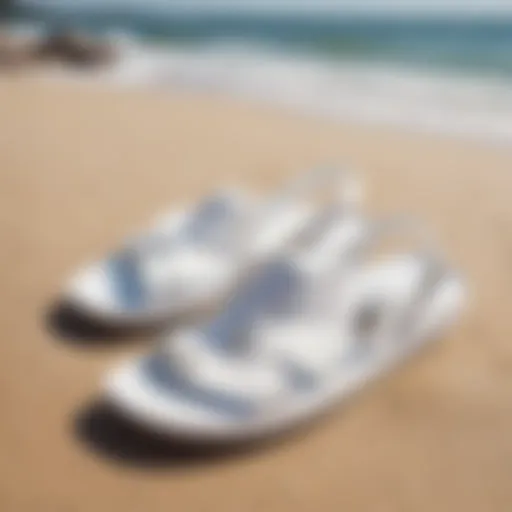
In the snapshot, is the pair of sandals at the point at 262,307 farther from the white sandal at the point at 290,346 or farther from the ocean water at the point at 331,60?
the ocean water at the point at 331,60

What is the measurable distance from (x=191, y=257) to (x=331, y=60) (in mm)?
3892

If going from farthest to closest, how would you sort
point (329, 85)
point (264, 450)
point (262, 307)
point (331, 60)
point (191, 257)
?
point (331, 60)
point (329, 85)
point (191, 257)
point (262, 307)
point (264, 450)

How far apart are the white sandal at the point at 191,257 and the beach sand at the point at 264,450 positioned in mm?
48

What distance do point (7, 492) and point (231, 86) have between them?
314cm

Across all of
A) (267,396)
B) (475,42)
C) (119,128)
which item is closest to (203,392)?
(267,396)

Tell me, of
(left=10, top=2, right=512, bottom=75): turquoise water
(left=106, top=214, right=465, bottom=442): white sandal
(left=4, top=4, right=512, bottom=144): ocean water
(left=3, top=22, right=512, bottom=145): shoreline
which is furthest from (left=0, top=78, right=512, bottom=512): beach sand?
(left=10, top=2, right=512, bottom=75): turquoise water

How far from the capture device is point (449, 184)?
1769mm

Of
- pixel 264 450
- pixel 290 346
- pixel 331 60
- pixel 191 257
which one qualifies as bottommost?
pixel 264 450

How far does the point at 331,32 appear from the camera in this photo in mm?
5727

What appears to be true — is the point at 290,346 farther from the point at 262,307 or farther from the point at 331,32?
the point at 331,32

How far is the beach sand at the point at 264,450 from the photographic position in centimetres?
86

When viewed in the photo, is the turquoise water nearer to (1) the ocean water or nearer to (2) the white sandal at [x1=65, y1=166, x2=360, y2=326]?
(1) the ocean water

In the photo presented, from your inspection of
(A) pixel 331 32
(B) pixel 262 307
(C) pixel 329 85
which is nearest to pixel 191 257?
(B) pixel 262 307

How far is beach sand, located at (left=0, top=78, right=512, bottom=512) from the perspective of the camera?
86cm
